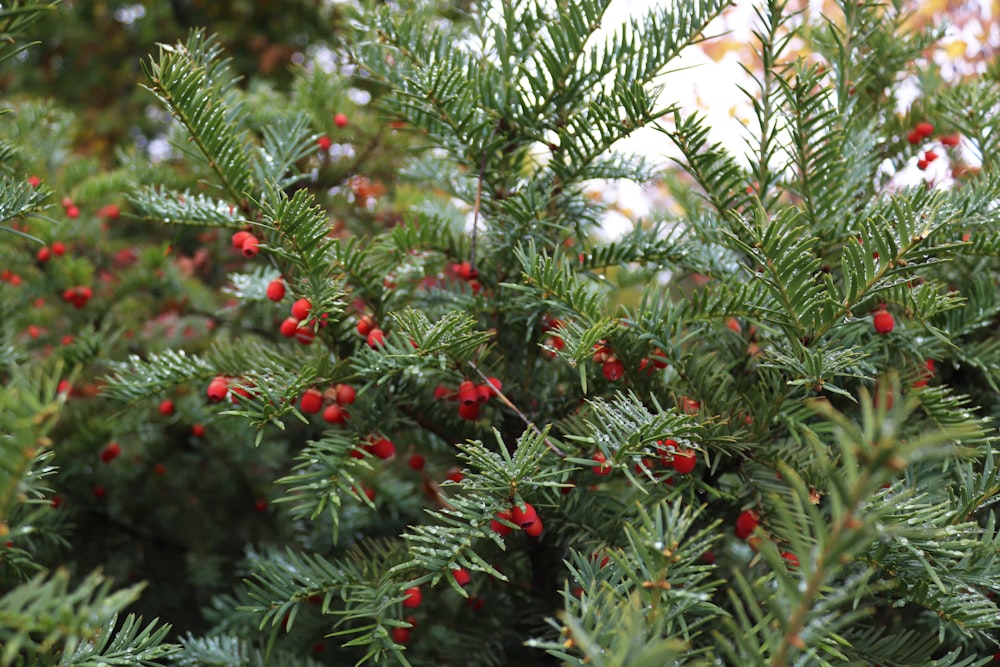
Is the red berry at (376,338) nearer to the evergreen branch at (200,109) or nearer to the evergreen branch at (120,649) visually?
the evergreen branch at (200,109)

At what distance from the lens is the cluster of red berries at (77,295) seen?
1.13 meters

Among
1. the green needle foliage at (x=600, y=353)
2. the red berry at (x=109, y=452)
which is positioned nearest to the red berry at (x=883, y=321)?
the green needle foliage at (x=600, y=353)

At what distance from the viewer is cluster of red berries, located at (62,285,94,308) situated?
1135mm

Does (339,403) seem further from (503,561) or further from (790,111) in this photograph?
(790,111)

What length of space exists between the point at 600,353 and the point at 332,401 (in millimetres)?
261

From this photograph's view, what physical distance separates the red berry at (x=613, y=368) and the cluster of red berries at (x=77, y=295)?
0.87m

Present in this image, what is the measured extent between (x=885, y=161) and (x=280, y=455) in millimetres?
979

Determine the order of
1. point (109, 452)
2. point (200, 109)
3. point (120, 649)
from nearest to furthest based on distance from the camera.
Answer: point (120, 649) < point (200, 109) < point (109, 452)

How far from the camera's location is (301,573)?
26.7 inches

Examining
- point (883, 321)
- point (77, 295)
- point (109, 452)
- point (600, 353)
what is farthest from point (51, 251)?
point (883, 321)

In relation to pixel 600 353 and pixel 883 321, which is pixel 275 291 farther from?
pixel 883 321

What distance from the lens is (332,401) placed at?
711mm

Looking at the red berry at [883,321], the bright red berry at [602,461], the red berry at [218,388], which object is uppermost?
the red berry at [883,321]

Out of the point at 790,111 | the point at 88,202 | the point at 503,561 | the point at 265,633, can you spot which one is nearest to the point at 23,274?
the point at 88,202
